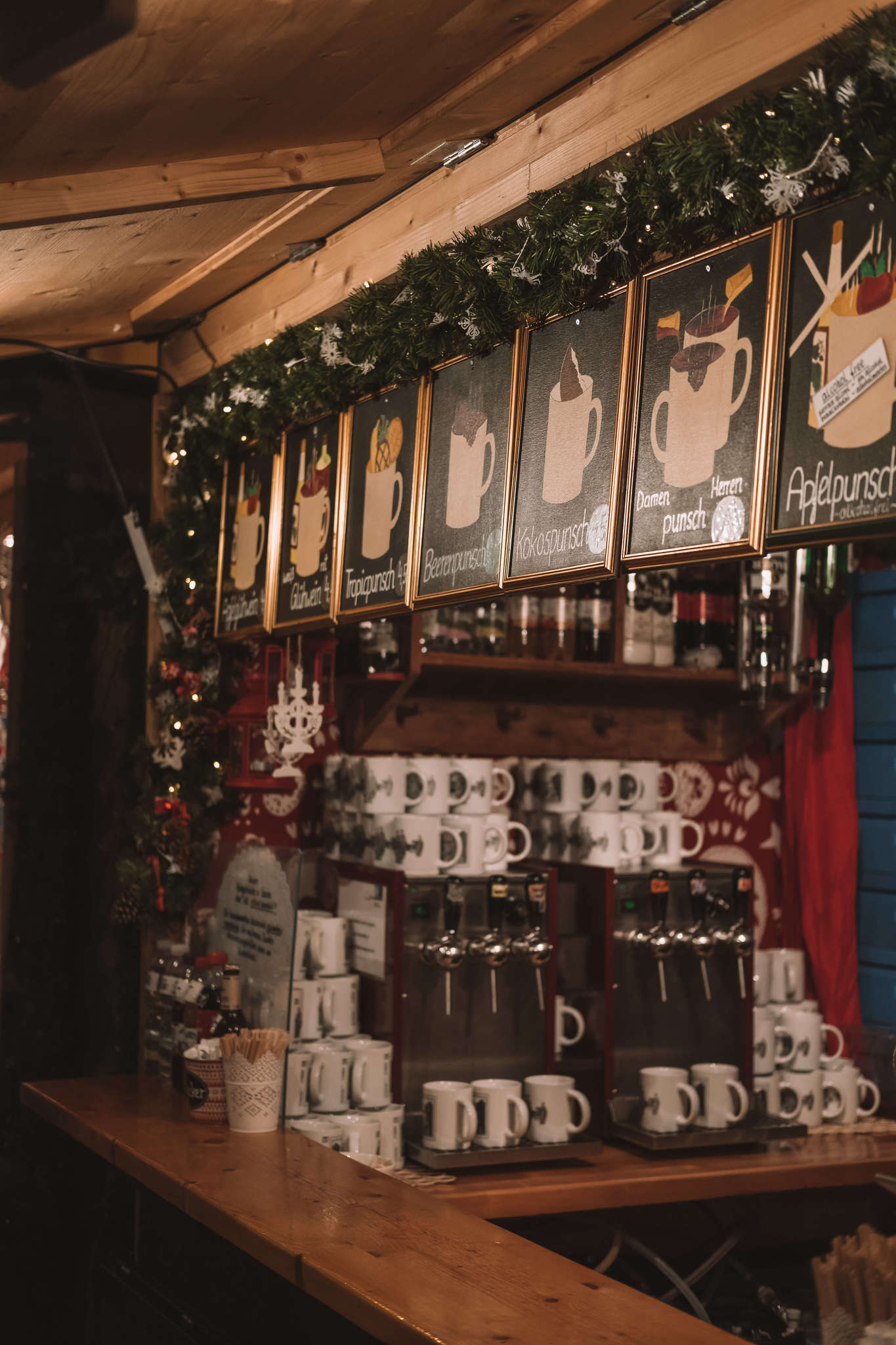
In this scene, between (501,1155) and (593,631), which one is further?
(593,631)

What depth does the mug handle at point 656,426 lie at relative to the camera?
7.38 feet

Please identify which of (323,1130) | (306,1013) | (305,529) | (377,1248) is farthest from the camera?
(306,1013)

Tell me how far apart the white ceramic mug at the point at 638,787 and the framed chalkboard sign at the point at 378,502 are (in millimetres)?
1292

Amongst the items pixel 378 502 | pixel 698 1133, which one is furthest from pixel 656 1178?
pixel 378 502

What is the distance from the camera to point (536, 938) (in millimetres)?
3717

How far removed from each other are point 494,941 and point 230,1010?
2.61ft

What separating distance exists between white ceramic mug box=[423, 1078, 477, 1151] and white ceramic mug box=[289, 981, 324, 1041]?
1.17 ft

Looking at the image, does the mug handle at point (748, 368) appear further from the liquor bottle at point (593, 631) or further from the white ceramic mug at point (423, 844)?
the liquor bottle at point (593, 631)

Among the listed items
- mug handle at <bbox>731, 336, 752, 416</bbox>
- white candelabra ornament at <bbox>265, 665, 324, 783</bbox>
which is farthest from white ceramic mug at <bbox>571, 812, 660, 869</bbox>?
mug handle at <bbox>731, 336, 752, 416</bbox>

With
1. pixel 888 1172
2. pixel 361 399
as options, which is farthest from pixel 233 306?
pixel 888 1172

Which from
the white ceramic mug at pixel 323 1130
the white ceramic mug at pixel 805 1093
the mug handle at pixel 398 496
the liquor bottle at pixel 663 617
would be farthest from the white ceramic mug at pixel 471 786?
the white ceramic mug at pixel 805 1093

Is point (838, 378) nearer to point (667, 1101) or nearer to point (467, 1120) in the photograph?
point (467, 1120)

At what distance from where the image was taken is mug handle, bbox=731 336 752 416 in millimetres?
2088

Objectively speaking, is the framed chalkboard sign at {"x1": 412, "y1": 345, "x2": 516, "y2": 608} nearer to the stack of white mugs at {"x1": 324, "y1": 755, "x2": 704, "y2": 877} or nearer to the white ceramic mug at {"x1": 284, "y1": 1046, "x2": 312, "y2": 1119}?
the stack of white mugs at {"x1": 324, "y1": 755, "x2": 704, "y2": 877}
